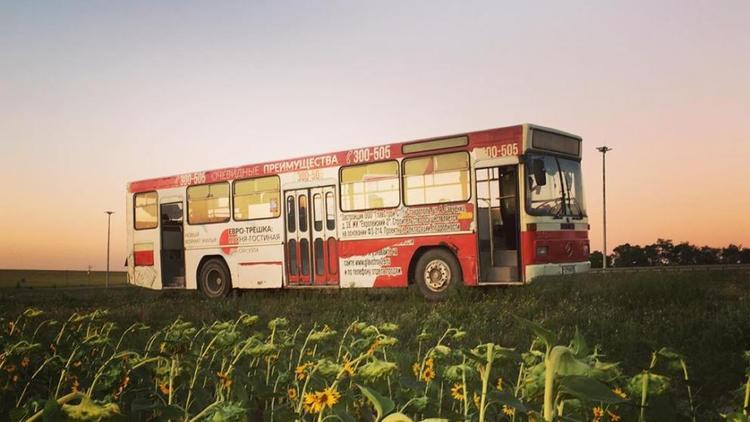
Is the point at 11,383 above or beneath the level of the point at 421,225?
beneath

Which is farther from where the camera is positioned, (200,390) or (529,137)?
(529,137)

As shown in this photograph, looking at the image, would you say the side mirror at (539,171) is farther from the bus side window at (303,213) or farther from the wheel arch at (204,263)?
the wheel arch at (204,263)

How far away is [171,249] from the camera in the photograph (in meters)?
17.9

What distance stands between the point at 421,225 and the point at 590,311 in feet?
14.9

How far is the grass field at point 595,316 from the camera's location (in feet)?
18.0

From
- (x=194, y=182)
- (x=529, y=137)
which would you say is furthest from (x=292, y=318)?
(x=194, y=182)

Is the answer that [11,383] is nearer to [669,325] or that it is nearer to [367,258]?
[669,325]

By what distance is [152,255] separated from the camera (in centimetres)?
1795

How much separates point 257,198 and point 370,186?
3.45m

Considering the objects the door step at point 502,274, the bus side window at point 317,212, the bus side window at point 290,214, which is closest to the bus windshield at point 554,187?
the door step at point 502,274

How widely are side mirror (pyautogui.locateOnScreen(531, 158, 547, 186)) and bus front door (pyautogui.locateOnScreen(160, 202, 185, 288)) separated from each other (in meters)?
9.85

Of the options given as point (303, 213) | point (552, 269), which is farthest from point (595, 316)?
point (303, 213)

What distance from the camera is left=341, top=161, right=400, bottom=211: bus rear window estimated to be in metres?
13.1

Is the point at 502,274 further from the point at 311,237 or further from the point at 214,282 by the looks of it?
the point at 214,282
